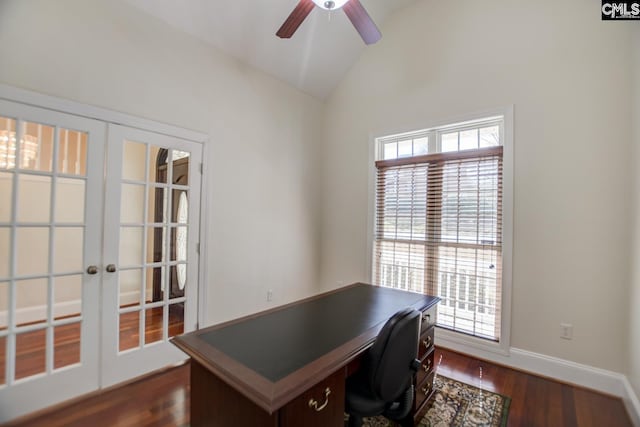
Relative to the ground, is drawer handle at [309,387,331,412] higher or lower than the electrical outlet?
higher

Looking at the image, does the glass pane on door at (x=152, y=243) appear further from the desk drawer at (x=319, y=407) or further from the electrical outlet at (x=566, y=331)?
the electrical outlet at (x=566, y=331)

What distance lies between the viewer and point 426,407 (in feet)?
6.23

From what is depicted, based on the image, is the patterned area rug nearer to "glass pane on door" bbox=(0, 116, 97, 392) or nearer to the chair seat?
the chair seat

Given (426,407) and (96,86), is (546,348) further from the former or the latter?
(96,86)

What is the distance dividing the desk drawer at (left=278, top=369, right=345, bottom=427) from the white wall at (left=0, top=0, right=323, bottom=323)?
6.61 ft

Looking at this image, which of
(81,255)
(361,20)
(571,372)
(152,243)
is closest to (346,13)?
(361,20)

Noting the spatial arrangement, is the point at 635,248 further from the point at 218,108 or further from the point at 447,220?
the point at 218,108

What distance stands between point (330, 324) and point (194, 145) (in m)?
2.16

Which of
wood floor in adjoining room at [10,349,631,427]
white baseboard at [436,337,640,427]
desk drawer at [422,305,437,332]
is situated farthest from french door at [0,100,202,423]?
white baseboard at [436,337,640,427]

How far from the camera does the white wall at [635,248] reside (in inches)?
74.9

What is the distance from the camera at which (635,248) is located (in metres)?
2.00

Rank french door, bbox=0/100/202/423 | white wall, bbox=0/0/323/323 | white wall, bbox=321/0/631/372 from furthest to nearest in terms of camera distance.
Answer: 1. white wall, bbox=321/0/631/372
2. white wall, bbox=0/0/323/323
3. french door, bbox=0/100/202/423

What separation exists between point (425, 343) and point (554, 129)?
2151 millimetres

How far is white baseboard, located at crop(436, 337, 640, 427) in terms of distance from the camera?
78.0 inches
